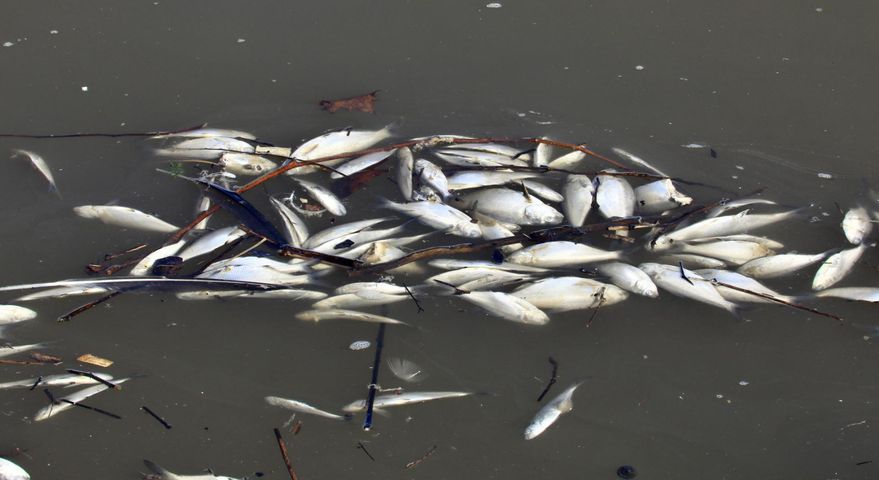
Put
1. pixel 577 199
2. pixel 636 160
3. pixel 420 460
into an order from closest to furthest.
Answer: pixel 420 460 < pixel 577 199 < pixel 636 160

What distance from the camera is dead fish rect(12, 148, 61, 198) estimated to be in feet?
10.8

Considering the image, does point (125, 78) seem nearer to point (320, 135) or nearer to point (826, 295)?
point (320, 135)

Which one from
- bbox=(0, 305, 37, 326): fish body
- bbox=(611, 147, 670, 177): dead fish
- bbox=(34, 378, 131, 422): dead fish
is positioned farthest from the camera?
bbox=(611, 147, 670, 177): dead fish

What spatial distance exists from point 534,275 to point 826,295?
1.13m

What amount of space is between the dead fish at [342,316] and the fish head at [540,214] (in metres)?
0.72

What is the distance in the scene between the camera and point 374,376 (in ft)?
8.58

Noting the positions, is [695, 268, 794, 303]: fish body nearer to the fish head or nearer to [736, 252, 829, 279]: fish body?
[736, 252, 829, 279]: fish body

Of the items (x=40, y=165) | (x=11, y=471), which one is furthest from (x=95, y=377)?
(x=40, y=165)

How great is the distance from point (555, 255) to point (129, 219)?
1.73 metres

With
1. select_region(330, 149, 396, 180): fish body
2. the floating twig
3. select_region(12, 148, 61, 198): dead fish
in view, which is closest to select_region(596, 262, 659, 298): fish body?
the floating twig

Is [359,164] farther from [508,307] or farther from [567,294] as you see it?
[567,294]

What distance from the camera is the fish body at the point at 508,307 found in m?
2.77

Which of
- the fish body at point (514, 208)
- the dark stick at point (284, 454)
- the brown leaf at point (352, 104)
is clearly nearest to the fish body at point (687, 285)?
the fish body at point (514, 208)

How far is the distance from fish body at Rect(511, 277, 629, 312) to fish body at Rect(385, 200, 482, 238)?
37cm
